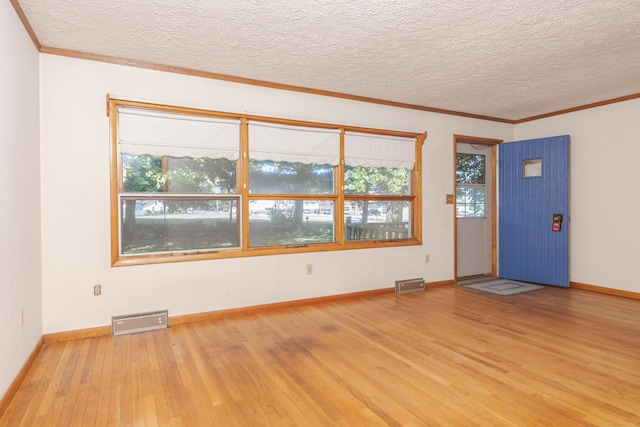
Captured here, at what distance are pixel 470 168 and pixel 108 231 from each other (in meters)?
5.18

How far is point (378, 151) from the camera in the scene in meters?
4.84

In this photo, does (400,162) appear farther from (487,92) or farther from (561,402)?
(561,402)

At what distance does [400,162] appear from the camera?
197 inches

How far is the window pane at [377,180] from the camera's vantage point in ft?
15.5

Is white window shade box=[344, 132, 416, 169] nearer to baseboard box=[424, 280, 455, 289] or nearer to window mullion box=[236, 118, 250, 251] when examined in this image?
window mullion box=[236, 118, 250, 251]

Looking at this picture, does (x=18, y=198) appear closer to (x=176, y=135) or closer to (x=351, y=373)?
(x=176, y=135)

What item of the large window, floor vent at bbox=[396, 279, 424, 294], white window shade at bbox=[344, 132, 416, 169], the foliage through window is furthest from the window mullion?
the foliage through window

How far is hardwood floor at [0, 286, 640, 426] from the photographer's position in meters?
2.06

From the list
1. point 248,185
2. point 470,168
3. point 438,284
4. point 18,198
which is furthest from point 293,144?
point 470,168

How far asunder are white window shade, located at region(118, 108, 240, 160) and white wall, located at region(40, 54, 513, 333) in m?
0.15

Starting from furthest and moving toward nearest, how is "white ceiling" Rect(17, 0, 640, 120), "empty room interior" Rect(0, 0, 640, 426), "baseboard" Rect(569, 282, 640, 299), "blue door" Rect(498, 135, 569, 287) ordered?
"blue door" Rect(498, 135, 569, 287)
"baseboard" Rect(569, 282, 640, 299)
"white ceiling" Rect(17, 0, 640, 120)
"empty room interior" Rect(0, 0, 640, 426)

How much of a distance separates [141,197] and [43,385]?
172cm

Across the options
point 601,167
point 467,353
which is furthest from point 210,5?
point 601,167

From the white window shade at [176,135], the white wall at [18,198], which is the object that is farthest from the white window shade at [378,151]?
the white wall at [18,198]
